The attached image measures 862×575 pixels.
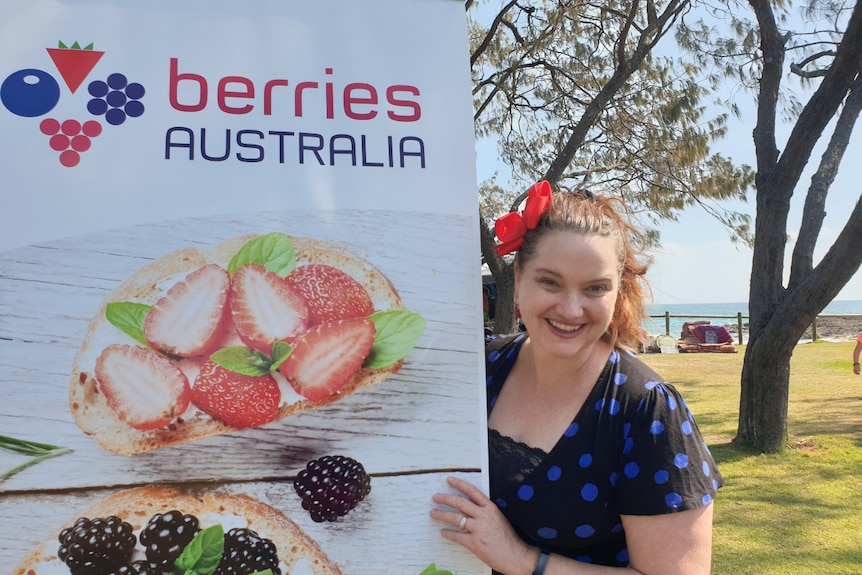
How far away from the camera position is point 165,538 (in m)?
1.15

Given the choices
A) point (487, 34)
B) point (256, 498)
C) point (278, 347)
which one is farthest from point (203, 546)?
point (487, 34)

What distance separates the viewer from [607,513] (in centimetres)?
120

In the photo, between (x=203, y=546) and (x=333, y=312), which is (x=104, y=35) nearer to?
(x=333, y=312)

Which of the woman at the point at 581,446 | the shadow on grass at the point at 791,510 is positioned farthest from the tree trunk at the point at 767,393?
the woman at the point at 581,446

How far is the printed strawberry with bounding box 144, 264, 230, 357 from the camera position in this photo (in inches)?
46.4

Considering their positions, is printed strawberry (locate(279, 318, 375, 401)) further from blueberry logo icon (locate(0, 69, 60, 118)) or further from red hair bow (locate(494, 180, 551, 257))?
blueberry logo icon (locate(0, 69, 60, 118))

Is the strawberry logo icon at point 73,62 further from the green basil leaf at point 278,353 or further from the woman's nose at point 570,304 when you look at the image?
the woman's nose at point 570,304

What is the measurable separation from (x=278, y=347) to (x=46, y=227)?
0.44 meters

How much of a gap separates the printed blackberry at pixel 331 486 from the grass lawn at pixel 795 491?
2455 mm

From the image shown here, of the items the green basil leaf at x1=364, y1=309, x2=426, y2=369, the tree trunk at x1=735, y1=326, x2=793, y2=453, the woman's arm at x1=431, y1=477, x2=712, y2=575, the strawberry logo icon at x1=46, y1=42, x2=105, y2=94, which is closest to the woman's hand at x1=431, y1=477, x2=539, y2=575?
the woman's arm at x1=431, y1=477, x2=712, y2=575

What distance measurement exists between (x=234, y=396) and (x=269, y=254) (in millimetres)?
260

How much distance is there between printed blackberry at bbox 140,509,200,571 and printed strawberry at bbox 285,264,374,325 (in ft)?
1.34

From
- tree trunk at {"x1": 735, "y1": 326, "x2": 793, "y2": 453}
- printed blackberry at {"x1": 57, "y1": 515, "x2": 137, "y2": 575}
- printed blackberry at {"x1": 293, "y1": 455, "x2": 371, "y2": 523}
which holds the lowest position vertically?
tree trunk at {"x1": 735, "y1": 326, "x2": 793, "y2": 453}

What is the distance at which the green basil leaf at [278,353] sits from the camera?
121 cm
